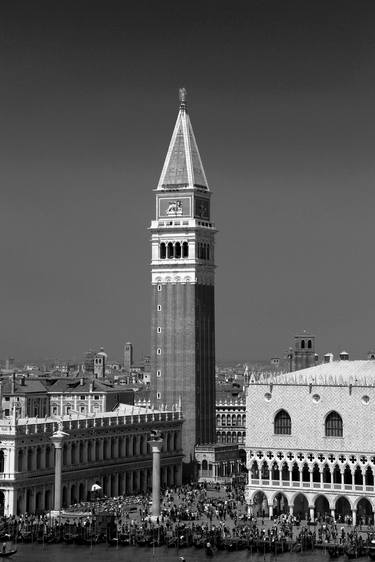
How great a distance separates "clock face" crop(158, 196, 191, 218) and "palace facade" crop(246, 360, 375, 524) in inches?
1136

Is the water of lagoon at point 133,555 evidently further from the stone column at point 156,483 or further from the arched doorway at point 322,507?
the arched doorway at point 322,507

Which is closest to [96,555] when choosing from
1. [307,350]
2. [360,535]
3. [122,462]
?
[360,535]

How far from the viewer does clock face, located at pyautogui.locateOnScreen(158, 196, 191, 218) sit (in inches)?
4870

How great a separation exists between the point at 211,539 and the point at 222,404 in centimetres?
6302

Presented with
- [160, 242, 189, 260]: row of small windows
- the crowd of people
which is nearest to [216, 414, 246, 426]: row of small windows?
[160, 242, 189, 260]: row of small windows

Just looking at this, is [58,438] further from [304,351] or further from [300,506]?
[304,351]

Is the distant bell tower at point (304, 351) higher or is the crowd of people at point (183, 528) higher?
the distant bell tower at point (304, 351)

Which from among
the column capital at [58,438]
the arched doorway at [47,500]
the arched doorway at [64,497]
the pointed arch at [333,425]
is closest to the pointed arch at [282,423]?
the pointed arch at [333,425]

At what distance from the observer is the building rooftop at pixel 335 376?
95.5 m

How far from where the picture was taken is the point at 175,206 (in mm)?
123875

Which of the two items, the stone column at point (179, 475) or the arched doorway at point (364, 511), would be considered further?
the stone column at point (179, 475)

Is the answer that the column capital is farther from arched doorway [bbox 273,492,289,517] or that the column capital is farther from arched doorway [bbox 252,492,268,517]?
arched doorway [bbox 273,492,289,517]

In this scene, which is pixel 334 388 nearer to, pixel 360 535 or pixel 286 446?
pixel 286 446

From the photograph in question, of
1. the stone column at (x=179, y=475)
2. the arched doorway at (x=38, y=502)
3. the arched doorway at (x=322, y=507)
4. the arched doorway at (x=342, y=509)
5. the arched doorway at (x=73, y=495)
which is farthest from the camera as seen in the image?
the stone column at (x=179, y=475)
